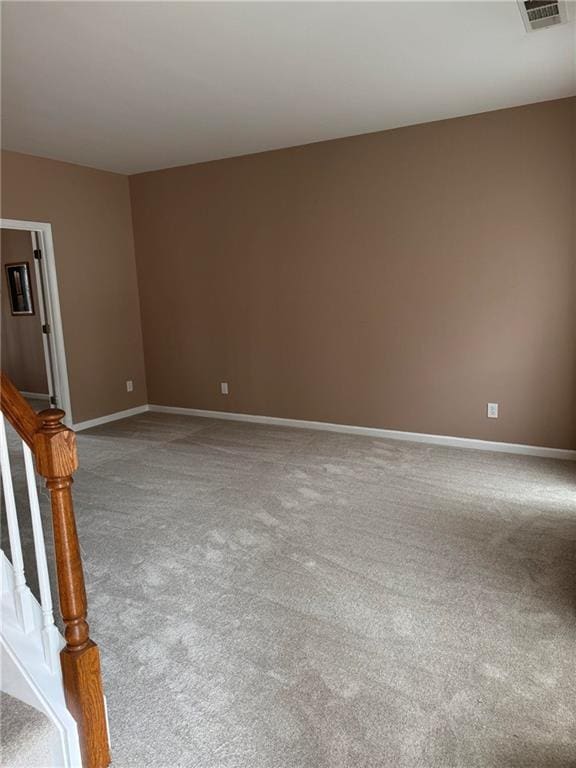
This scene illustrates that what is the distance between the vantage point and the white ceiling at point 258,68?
254cm

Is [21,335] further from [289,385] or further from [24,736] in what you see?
[24,736]

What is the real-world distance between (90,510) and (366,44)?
324 centimetres

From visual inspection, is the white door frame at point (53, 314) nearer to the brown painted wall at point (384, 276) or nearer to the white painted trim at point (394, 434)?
the brown painted wall at point (384, 276)

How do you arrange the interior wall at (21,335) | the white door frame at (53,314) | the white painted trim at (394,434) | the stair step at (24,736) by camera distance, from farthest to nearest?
1. the interior wall at (21,335)
2. the white door frame at (53,314)
3. the white painted trim at (394,434)
4. the stair step at (24,736)

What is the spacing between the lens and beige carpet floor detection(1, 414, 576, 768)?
5.39ft

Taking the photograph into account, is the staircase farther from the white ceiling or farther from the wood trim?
the white ceiling

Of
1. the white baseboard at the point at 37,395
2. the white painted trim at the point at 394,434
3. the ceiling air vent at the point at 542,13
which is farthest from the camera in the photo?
the white baseboard at the point at 37,395

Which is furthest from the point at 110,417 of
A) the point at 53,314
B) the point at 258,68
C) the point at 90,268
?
the point at 258,68

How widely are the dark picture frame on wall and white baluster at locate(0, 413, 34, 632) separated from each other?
5.89m

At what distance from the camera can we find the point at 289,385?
5.34 meters

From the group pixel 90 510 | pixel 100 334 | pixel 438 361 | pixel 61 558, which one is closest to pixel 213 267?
pixel 100 334

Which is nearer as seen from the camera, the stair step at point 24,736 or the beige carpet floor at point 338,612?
the stair step at point 24,736

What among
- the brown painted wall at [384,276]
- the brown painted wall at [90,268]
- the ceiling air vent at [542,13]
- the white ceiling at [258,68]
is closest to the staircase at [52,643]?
the white ceiling at [258,68]

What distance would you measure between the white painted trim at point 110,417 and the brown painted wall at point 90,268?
0.05 meters
